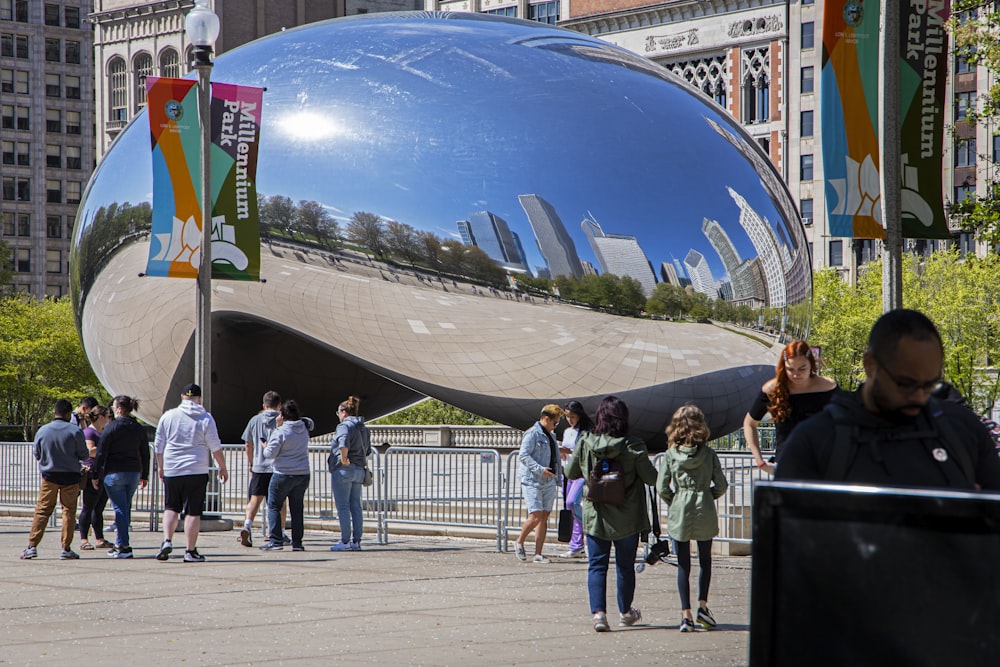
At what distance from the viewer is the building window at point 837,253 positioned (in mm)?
80188

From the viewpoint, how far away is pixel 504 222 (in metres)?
20.8

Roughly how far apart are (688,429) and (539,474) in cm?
408

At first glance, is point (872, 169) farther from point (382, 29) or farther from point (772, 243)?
point (382, 29)

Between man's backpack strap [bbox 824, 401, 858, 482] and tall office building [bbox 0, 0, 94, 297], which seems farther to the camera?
tall office building [bbox 0, 0, 94, 297]

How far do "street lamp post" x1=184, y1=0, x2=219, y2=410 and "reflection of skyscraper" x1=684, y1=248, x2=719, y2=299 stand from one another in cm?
707

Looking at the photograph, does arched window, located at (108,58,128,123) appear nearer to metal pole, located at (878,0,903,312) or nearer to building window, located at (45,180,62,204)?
building window, located at (45,180,62,204)

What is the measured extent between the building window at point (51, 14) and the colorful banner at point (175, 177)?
102m

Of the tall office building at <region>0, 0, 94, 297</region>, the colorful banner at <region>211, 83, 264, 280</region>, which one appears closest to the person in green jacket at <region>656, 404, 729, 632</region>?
the colorful banner at <region>211, 83, 264, 280</region>

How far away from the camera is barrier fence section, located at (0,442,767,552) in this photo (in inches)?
568

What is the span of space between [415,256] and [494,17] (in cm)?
524

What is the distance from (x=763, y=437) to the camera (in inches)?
1281

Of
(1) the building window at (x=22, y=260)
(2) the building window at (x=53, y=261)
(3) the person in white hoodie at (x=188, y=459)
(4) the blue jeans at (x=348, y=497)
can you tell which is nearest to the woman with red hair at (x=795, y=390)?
(3) the person in white hoodie at (x=188, y=459)

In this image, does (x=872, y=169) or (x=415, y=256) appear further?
(x=415, y=256)

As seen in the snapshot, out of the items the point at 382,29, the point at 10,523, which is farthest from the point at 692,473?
the point at 382,29
